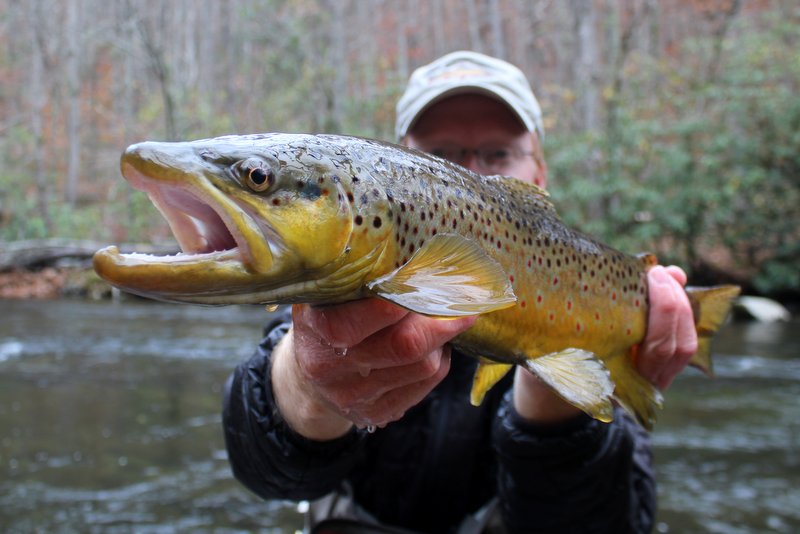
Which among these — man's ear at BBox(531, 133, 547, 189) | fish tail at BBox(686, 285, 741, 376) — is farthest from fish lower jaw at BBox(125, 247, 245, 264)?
man's ear at BBox(531, 133, 547, 189)

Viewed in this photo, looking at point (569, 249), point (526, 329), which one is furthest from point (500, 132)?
point (526, 329)

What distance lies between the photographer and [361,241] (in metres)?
1.19

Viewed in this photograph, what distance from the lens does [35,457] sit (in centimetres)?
466

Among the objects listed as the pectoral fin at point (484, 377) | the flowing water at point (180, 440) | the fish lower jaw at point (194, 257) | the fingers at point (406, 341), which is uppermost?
the fish lower jaw at point (194, 257)

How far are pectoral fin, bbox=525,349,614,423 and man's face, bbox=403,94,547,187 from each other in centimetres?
108

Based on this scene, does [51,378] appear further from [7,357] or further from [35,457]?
[35,457]

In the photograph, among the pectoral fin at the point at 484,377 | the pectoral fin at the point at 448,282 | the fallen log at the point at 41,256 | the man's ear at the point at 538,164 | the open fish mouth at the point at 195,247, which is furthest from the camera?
the fallen log at the point at 41,256

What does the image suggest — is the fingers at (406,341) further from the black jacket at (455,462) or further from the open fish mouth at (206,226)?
the black jacket at (455,462)

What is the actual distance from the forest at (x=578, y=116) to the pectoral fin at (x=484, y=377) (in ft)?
35.2

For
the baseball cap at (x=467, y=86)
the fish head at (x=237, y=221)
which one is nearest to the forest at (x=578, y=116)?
the baseball cap at (x=467, y=86)

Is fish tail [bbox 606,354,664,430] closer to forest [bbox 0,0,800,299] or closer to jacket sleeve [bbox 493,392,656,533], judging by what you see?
jacket sleeve [bbox 493,392,656,533]

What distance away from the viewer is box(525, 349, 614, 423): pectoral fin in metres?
1.45

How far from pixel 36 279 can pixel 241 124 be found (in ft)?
30.2

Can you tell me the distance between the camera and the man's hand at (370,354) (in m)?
1.24
